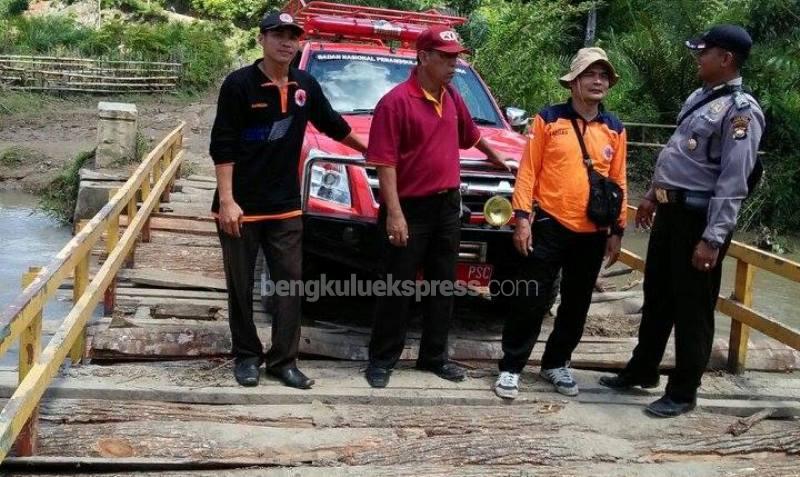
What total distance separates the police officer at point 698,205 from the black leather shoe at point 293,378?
183 centimetres

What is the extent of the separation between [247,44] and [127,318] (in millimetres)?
29099

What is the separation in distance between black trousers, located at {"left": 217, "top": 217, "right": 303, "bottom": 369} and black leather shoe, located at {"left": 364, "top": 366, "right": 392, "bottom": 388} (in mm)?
427

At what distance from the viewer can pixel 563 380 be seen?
489 cm

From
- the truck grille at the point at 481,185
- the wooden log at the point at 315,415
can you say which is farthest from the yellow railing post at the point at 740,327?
the wooden log at the point at 315,415

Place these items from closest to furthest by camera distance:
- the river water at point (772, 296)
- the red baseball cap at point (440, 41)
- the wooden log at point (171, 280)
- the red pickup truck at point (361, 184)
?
the red baseball cap at point (440, 41) < the red pickup truck at point (361, 184) < the wooden log at point (171, 280) < the river water at point (772, 296)

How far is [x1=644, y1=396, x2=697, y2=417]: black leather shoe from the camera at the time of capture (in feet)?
15.2

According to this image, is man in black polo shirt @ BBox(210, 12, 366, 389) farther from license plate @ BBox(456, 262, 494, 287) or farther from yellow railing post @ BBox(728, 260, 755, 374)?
yellow railing post @ BBox(728, 260, 755, 374)

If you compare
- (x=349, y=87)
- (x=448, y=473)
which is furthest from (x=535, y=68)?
(x=448, y=473)

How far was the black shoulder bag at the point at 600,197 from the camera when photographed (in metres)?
4.51

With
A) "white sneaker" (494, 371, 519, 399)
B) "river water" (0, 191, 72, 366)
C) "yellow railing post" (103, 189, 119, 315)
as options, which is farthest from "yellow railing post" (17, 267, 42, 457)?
"river water" (0, 191, 72, 366)

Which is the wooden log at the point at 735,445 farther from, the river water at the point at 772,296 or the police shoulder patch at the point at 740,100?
the river water at the point at 772,296

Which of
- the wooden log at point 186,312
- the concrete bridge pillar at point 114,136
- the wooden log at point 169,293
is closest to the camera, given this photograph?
the wooden log at point 186,312

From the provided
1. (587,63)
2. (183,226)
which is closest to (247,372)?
(587,63)

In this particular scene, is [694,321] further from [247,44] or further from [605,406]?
[247,44]
